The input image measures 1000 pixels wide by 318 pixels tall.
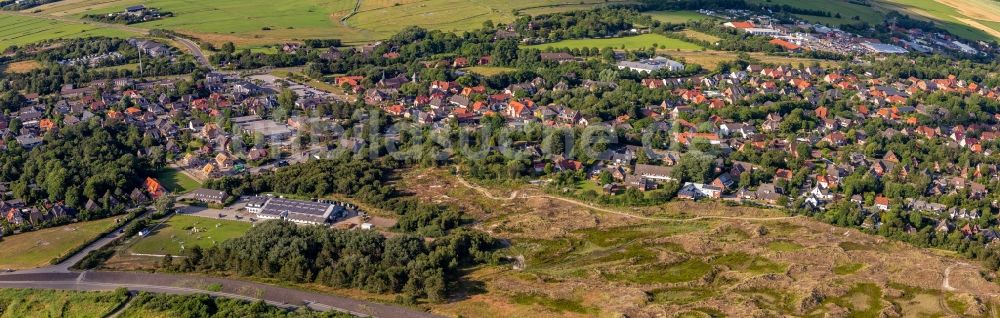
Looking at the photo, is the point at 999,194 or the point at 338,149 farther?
the point at 338,149

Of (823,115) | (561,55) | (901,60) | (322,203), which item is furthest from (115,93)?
(901,60)

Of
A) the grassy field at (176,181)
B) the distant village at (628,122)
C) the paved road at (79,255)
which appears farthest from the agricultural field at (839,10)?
the paved road at (79,255)

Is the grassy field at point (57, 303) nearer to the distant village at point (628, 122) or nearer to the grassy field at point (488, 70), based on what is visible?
the distant village at point (628, 122)

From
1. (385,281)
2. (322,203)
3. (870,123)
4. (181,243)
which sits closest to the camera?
(385,281)

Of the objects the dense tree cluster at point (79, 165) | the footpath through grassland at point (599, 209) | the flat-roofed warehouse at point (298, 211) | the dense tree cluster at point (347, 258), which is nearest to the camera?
the dense tree cluster at point (347, 258)

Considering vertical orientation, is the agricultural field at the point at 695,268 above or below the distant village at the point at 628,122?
below

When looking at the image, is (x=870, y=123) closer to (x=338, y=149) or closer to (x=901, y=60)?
(x=901, y=60)
